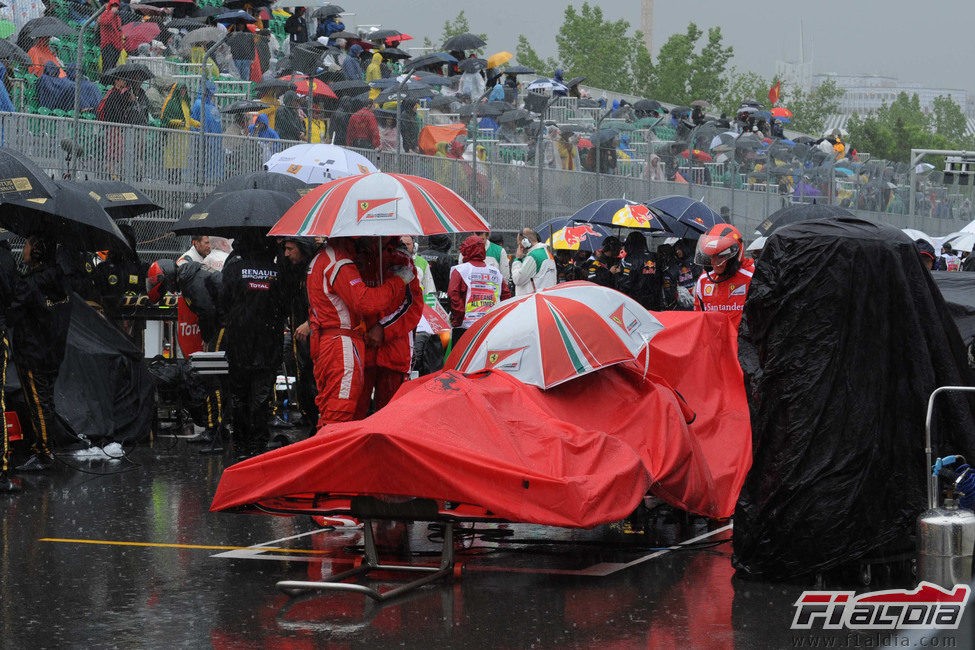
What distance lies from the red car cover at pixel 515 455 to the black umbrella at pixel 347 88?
41.1 ft

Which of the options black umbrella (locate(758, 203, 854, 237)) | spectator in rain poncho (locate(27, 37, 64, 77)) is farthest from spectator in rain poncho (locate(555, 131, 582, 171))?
spectator in rain poncho (locate(27, 37, 64, 77))

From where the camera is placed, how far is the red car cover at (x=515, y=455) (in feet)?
23.2

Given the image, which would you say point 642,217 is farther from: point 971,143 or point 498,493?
point 971,143

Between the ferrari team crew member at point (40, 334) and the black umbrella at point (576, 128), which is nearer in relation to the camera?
the ferrari team crew member at point (40, 334)

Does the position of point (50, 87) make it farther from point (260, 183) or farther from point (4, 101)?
point (260, 183)

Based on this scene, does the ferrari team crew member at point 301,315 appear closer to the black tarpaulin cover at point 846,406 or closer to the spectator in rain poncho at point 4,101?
the black tarpaulin cover at point 846,406

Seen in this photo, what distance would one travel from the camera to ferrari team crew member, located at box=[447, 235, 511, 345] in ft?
49.5

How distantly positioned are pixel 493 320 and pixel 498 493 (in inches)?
67.3

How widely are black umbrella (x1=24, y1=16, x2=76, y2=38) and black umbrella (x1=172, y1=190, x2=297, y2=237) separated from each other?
725cm

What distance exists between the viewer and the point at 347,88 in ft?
67.0

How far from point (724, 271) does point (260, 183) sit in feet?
16.1

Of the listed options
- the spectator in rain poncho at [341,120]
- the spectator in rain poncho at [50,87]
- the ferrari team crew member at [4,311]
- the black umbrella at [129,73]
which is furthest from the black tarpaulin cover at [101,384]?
the spectator in rain poncho at [341,120]

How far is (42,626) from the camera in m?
6.51

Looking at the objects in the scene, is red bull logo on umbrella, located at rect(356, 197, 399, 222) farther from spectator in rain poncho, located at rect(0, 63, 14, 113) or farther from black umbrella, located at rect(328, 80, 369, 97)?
black umbrella, located at rect(328, 80, 369, 97)
